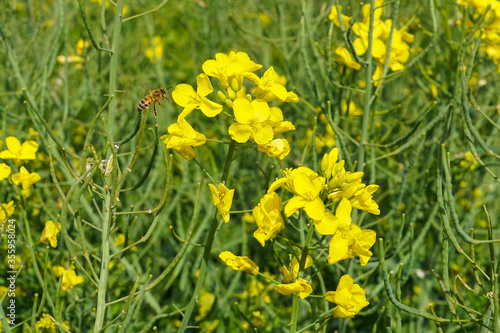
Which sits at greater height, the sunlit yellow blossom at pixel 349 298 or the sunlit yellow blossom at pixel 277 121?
the sunlit yellow blossom at pixel 277 121

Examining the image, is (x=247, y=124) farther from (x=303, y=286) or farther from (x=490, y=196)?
(x=490, y=196)

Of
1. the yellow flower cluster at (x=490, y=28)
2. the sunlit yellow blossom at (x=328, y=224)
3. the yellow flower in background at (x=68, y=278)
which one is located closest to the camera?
the sunlit yellow blossom at (x=328, y=224)

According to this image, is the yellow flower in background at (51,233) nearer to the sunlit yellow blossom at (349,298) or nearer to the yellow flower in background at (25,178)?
the yellow flower in background at (25,178)

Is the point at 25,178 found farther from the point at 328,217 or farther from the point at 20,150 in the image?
the point at 328,217

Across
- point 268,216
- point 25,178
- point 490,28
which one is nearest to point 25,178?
point 25,178

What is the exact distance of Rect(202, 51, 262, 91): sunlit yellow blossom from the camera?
120 centimetres

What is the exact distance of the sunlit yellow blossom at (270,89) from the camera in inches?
46.6

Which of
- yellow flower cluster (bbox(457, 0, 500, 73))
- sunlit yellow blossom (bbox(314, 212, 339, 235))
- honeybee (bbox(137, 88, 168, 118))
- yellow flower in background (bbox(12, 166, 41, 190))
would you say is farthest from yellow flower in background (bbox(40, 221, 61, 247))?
yellow flower cluster (bbox(457, 0, 500, 73))

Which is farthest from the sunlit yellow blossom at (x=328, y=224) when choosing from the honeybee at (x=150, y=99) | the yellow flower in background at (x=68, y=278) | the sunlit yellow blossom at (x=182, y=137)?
the yellow flower in background at (x=68, y=278)

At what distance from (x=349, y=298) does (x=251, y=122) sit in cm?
45

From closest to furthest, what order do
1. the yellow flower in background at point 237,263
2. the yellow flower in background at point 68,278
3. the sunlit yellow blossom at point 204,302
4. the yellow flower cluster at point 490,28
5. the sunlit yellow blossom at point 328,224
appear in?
the sunlit yellow blossom at point 328,224 < the yellow flower in background at point 237,263 < the yellow flower in background at point 68,278 < the yellow flower cluster at point 490,28 < the sunlit yellow blossom at point 204,302

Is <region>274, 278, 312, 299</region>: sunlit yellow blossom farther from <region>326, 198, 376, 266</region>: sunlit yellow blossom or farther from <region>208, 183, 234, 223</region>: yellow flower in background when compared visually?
<region>208, 183, 234, 223</region>: yellow flower in background

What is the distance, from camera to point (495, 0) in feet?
6.30

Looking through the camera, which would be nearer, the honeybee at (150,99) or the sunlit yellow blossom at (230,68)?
the sunlit yellow blossom at (230,68)
